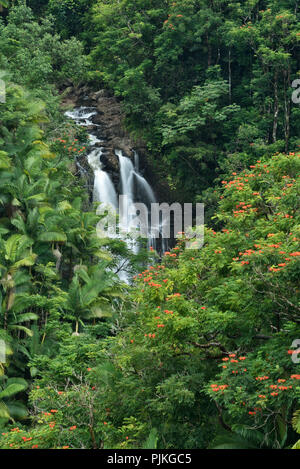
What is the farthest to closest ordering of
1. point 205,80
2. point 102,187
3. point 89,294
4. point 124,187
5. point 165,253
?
point 205,80 < point 124,187 < point 102,187 < point 89,294 < point 165,253

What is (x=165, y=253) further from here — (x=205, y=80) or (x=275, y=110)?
(x=205, y=80)

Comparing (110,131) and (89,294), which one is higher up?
(110,131)

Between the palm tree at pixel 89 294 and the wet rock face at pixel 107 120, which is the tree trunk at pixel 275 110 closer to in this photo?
the wet rock face at pixel 107 120

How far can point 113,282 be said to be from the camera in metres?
17.2

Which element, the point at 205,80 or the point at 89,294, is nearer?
the point at 89,294

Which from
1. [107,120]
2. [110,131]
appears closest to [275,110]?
[110,131]

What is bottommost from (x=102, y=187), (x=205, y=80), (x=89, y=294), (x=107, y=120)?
(x=89, y=294)

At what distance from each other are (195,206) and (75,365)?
12.0m

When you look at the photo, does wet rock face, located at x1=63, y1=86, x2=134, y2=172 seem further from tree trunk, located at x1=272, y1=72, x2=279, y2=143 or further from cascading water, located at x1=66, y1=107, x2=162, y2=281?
tree trunk, located at x1=272, y1=72, x2=279, y2=143

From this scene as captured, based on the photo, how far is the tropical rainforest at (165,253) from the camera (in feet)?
26.5

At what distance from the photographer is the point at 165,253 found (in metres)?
12.6

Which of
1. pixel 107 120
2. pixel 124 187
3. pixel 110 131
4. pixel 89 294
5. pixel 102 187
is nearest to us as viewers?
pixel 89 294
